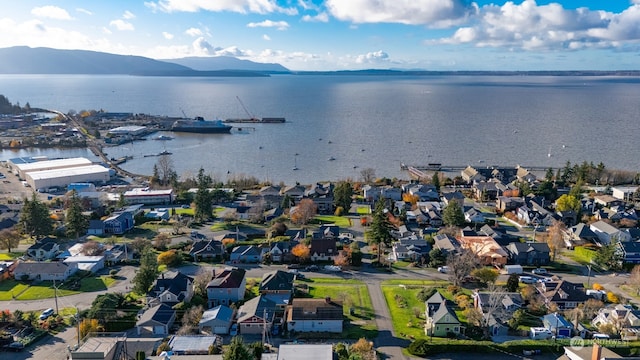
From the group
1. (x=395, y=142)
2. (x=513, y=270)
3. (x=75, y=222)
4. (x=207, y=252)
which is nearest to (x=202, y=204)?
(x=207, y=252)

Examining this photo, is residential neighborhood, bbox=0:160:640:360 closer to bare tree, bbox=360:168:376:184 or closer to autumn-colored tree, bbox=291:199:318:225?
autumn-colored tree, bbox=291:199:318:225

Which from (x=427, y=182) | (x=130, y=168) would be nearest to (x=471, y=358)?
(x=427, y=182)

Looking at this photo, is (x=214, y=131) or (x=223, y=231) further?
(x=214, y=131)

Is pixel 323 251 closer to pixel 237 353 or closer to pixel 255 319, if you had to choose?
pixel 255 319

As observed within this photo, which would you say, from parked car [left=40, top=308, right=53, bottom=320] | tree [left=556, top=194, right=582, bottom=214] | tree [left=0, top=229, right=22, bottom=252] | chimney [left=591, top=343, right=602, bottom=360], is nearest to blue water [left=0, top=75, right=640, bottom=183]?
tree [left=556, top=194, right=582, bottom=214]

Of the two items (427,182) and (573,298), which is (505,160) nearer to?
(427,182)
